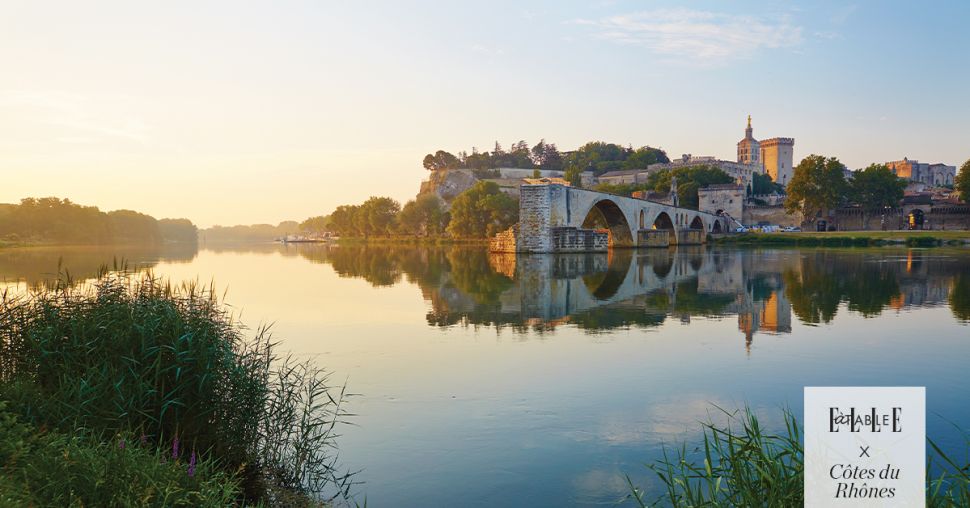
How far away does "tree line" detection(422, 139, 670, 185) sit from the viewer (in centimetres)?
13800

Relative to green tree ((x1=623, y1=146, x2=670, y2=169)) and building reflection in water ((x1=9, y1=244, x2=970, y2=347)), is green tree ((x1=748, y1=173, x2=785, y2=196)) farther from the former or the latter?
building reflection in water ((x1=9, y1=244, x2=970, y2=347))

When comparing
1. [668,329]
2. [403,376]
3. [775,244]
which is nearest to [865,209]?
[775,244]

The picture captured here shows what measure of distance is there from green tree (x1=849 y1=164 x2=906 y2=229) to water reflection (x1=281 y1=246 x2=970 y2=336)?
5196 cm

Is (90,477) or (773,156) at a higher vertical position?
(773,156)

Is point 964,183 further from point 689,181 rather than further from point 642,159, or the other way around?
point 642,159

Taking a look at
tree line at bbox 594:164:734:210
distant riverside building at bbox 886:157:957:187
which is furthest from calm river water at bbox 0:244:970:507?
distant riverside building at bbox 886:157:957:187

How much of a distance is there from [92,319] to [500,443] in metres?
4.44

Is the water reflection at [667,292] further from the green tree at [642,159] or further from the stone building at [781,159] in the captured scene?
the stone building at [781,159]

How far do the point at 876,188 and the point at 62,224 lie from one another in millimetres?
100735

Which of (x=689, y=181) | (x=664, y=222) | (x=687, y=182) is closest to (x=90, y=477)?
(x=664, y=222)

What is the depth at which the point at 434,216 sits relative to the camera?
302 ft

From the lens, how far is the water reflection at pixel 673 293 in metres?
15.2

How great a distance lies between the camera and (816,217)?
8412 centimetres

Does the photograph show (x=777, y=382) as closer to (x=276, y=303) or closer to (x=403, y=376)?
(x=403, y=376)
